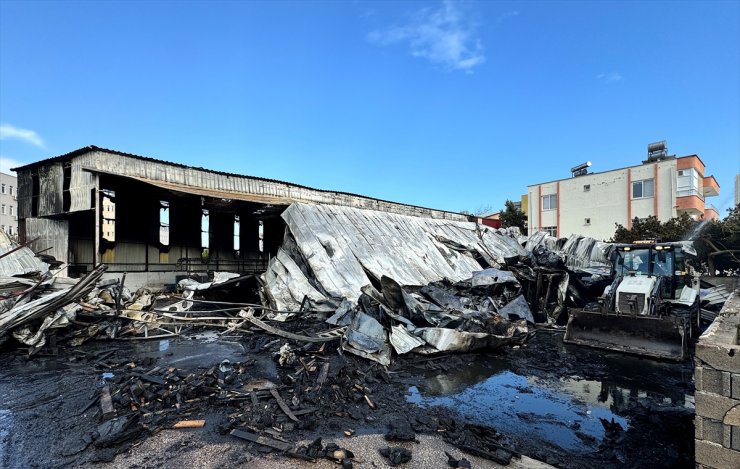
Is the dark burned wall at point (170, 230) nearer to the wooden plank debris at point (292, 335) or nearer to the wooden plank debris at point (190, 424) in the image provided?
the wooden plank debris at point (292, 335)

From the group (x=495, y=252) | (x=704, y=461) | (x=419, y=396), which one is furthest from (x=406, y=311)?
(x=495, y=252)

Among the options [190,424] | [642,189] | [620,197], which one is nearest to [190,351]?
[190,424]

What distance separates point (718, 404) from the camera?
112 inches

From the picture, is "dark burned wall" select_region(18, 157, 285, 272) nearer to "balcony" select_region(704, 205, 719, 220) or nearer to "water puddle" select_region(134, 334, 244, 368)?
"water puddle" select_region(134, 334, 244, 368)

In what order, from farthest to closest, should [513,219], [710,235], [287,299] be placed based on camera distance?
[513,219]
[710,235]
[287,299]

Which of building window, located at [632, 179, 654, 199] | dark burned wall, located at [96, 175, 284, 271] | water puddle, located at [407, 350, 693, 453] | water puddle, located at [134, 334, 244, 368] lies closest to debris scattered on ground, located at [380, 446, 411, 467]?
water puddle, located at [407, 350, 693, 453]

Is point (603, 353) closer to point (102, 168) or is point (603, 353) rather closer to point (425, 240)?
point (425, 240)

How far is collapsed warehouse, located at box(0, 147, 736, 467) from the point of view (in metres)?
4.68

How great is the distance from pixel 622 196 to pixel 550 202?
6.07 meters

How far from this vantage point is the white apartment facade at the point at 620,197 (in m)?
26.9

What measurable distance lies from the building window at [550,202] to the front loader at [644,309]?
989 inches

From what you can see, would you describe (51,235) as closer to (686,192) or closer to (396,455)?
(396,455)

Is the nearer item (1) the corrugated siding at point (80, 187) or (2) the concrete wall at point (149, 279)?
(1) the corrugated siding at point (80, 187)

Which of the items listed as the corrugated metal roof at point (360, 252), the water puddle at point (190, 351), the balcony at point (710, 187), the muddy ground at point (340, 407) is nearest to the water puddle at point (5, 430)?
the muddy ground at point (340, 407)
